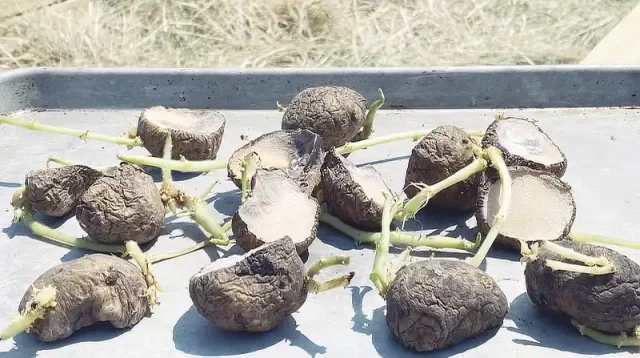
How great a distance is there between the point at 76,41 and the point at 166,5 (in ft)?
1.58

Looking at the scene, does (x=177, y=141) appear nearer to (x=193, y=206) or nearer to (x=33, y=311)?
(x=193, y=206)

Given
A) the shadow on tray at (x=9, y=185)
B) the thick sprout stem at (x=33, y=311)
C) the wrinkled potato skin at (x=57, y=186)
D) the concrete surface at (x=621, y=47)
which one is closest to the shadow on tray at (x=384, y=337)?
the thick sprout stem at (x=33, y=311)

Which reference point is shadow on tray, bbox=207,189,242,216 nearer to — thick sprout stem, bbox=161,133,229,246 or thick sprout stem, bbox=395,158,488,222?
thick sprout stem, bbox=161,133,229,246

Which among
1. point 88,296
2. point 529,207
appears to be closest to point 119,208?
point 88,296

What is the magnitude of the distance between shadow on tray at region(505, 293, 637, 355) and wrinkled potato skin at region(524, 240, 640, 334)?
0.03 m

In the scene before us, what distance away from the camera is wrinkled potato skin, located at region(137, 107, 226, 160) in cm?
189

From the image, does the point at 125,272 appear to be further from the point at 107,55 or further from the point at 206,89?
the point at 107,55

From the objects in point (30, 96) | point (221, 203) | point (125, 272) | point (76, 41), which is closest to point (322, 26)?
point (76, 41)

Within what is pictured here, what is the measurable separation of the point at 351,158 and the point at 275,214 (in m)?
0.53

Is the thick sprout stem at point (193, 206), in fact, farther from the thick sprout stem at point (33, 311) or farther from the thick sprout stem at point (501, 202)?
the thick sprout stem at point (501, 202)

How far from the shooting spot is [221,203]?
188cm

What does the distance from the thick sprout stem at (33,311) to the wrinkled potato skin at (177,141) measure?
2.06ft

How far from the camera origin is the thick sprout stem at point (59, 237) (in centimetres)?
161

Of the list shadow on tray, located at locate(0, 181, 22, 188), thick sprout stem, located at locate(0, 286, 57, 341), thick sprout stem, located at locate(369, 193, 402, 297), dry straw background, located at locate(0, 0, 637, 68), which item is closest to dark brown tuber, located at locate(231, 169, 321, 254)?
thick sprout stem, located at locate(369, 193, 402, 297)
